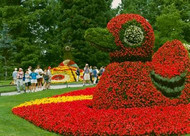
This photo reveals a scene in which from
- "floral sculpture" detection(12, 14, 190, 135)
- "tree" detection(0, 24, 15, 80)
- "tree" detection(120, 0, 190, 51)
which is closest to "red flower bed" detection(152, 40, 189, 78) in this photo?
"floral sculpture" detection(12, 14, 190, 135)

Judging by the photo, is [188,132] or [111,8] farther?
[111,8]

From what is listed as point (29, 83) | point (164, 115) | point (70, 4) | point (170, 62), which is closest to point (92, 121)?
point (164, 115)

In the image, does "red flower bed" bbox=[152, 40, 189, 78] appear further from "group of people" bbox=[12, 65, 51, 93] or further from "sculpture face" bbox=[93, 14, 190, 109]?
"group of people" bbox=[12, 65, 51, 93]

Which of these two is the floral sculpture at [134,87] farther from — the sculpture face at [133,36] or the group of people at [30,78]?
the group of people at [30,78]

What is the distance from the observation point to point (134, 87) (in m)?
9.40

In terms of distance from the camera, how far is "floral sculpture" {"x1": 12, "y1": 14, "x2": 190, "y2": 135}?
858cm

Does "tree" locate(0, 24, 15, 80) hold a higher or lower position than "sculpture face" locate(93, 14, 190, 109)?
higher

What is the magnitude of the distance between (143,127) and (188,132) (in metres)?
1.11

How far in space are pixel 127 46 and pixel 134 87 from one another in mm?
1264

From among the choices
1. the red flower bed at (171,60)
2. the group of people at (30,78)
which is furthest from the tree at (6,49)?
the red flower bed at (171,60)

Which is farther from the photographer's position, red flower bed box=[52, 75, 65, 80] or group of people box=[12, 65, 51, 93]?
red flower bed box=[52, 75, 65, 80]

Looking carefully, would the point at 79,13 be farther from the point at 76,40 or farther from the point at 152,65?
the point at 152,65

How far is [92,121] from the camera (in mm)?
8109

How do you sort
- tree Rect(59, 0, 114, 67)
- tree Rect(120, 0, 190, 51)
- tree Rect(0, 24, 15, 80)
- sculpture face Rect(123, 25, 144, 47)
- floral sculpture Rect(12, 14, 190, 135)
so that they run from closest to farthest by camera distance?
1. floral sculpture Rect(12, 14, 190, 135)
2. sculpture face Rect(123, 25, 144, 47)
3. tree Rect(0, 24, 15, 80)
4. tree Rect(120, 0, 190, 51)
5. tree Rect(59, 0, 114, 67)
